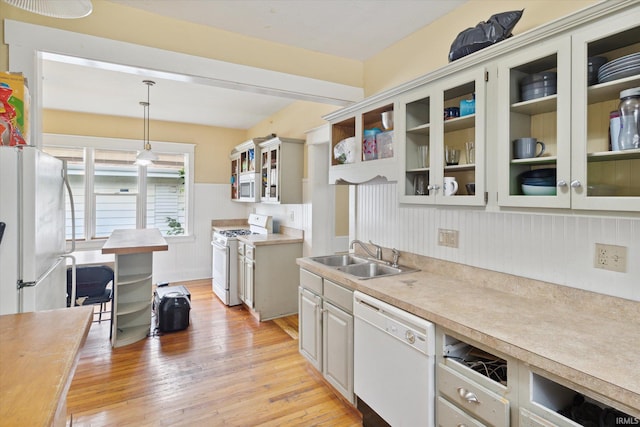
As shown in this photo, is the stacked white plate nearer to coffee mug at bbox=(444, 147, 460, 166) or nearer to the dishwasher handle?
coffee mug at bbox=(444, 147, 460, 166)

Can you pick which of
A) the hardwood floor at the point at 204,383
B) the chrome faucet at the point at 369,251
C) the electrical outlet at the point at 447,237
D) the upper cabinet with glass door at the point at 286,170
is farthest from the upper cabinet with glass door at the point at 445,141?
the upper cabinet with glass door at the point at 286,170

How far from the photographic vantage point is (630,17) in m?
1.17

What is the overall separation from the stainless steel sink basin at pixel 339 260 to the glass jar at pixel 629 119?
74.1 inches

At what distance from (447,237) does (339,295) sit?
825mm

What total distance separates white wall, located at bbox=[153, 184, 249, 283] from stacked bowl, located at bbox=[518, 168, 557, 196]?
5178 mm

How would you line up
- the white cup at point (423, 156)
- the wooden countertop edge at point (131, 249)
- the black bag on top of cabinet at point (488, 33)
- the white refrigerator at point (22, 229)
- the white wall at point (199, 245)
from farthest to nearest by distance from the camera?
the white wall at point (199, 245), the wooden countertop edge at point (131, 249), the white cup at point (423, 156), the black bag on top of cabinet at point (488, 33), the white refrigerator at point (22, 229)

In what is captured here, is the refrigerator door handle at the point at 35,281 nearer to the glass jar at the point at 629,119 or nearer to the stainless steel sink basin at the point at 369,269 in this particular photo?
the stainless steel sink basin at the point at 369,269

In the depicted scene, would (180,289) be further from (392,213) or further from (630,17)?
(630,17)

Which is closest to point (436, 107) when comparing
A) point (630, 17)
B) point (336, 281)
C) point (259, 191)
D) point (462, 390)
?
point (630, 17)

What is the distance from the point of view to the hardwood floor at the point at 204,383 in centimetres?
221

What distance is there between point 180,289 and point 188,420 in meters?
1.96

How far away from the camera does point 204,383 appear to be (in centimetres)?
260

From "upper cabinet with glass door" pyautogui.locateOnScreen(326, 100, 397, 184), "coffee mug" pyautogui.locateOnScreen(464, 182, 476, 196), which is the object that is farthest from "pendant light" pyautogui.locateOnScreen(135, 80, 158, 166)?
"coffee mug" pyautogui.locateOnScreen(464, 182, 476, 196)

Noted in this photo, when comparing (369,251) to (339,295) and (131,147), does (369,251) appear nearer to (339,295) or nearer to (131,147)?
(339,295)
